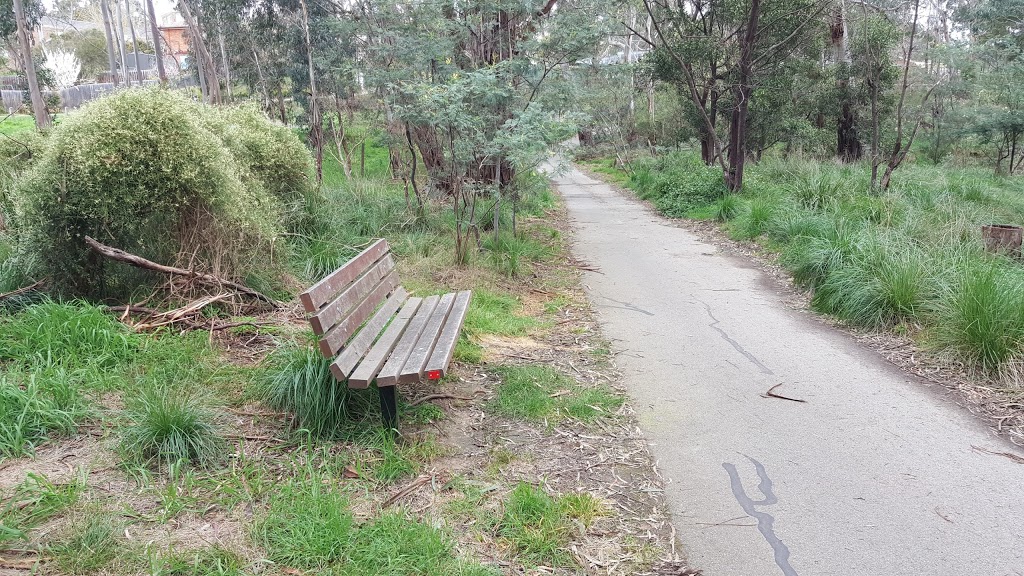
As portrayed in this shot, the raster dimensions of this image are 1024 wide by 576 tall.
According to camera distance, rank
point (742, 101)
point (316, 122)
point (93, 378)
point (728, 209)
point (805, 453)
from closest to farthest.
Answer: point (805, 453) → point (93, 378) → point (728, 209) → point (316, 122) → point (742, 101)

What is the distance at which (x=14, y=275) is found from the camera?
5.50 meters

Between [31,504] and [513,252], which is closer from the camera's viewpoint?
[31,504]

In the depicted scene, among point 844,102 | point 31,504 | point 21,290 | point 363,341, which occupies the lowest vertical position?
point 31,504

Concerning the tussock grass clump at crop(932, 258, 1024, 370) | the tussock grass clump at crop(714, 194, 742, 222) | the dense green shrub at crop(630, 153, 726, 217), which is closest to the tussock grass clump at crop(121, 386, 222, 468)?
the tussock grass clump at crop(932, 258, 1024, 370)

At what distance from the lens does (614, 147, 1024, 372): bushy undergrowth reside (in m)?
5.34

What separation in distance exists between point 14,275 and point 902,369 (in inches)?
285

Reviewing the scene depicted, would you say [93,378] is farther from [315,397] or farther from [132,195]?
[132,195]

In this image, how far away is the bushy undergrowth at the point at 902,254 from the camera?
5336mm

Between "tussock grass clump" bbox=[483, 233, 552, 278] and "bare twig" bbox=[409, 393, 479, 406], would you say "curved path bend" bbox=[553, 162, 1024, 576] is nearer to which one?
"bare twig" bbox=[409, 393, 479, 406]

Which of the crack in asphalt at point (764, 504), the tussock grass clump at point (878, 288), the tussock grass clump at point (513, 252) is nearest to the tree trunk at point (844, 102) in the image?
the tussock grass clump at point (513, 252)

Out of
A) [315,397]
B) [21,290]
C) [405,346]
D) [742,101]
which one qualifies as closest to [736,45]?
[742,101]

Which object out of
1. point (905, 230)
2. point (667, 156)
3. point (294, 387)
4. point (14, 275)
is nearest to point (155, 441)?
point (294, 387)

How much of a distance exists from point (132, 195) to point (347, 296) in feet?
7.37

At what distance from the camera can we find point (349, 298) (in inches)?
174
